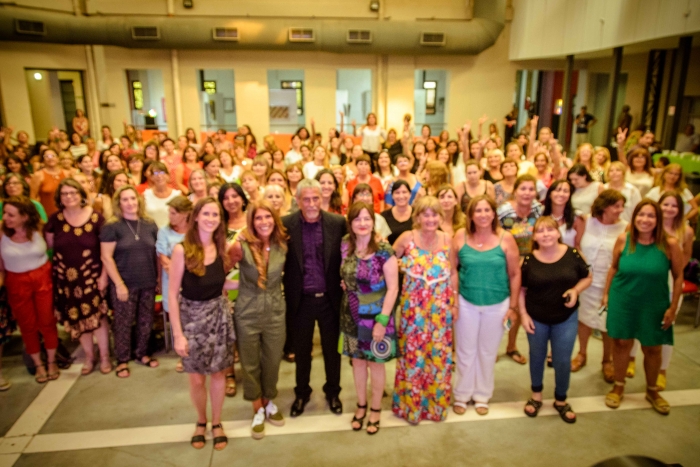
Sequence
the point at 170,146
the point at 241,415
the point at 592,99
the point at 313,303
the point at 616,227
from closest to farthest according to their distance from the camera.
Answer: the point at 313,303
the point at 241,415
the point at 616,227
the point at 170,146
the point at 592,99

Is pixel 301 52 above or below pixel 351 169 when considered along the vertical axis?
above

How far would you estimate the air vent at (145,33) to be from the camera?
409 inches

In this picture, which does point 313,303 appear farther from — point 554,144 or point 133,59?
point 133,59

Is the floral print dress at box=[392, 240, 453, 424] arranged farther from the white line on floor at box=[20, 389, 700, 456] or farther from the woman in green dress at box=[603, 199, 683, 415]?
the woman in green dress at box=[603, 199, 683, 415]

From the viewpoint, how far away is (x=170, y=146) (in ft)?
24.1

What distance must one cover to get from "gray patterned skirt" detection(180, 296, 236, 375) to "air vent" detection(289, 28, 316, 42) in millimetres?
8781

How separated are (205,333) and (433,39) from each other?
31.6 feet

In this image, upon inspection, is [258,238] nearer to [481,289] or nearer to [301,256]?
[301,256]

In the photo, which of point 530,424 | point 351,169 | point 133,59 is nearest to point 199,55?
point 133,59

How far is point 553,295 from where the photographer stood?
3.41m

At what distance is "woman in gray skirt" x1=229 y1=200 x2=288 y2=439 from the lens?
128 inches

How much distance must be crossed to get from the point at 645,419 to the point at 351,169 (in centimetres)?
394

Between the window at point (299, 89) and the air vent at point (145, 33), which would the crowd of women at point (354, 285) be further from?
the window at point (299, 89)

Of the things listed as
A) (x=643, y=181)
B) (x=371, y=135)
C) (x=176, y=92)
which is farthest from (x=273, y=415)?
(x=176, y=92)
